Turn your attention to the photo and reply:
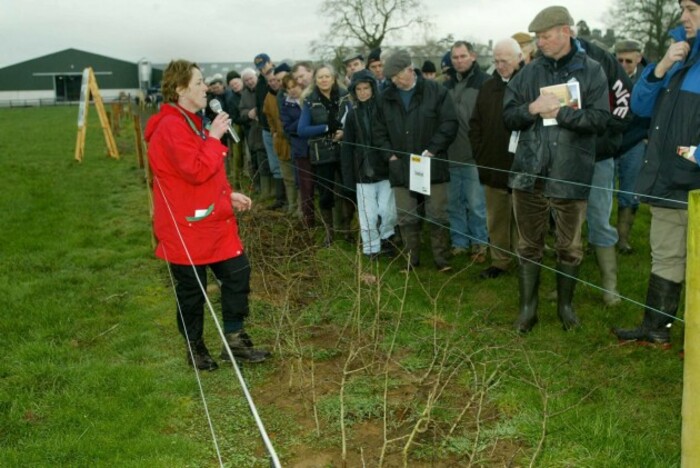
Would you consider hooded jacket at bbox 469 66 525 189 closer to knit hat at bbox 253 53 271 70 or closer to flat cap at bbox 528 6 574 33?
flat cap at bbox 528 6 574 33

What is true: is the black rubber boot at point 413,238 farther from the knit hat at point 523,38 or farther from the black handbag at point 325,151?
the knit hat at point 523,38

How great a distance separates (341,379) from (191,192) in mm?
1344

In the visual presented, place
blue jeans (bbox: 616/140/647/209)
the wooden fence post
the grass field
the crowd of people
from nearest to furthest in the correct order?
the wooden fence post, the grass field, the crowd of people, blue jeans (bbox: 616/140/647/209)

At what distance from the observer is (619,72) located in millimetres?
5398

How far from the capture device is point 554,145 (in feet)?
15.8

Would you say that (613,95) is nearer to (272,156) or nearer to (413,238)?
(413,238)

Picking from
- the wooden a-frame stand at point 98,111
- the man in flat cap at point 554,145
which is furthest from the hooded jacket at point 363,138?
the wooden a-frame stand at point 98,111

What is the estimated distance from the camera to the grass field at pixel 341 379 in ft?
11.6

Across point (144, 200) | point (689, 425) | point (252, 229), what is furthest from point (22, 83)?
point (689, 425)

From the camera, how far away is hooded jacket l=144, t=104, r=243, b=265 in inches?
163

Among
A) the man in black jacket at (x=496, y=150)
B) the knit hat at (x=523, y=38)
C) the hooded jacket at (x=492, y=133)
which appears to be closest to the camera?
the man in black jacket at (x=496, y=150)

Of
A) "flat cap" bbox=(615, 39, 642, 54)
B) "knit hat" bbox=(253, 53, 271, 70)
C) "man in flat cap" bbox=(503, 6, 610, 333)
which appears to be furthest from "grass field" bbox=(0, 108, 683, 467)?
"knit hat" bbox=(253, 53, 271, 70)

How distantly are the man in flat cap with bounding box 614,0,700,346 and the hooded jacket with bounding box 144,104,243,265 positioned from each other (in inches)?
96.8

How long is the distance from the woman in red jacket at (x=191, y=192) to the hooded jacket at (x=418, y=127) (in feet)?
7.64
